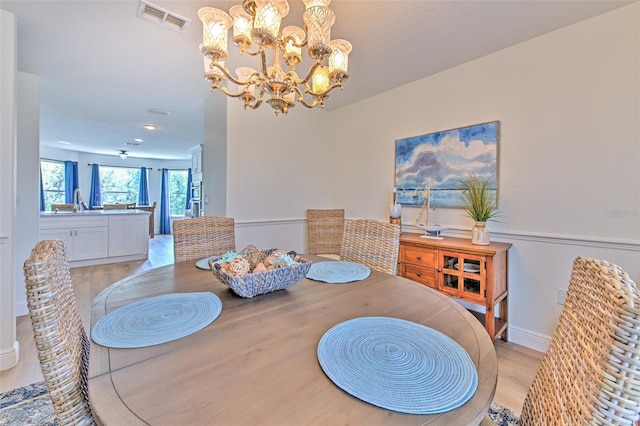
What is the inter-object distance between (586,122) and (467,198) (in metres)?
0.94

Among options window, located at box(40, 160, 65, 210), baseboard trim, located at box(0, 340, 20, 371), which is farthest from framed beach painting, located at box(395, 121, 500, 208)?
window, located at box(40, 160, 65, 210)

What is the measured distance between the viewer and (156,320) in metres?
0.92

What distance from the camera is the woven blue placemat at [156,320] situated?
31.8 inches

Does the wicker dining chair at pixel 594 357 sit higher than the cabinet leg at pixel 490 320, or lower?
higher

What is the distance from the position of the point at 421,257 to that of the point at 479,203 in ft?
2.18

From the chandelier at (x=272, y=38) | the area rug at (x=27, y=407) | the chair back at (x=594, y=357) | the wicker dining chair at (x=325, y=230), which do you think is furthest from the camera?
the wicker dining chair at (x=325, y=230)

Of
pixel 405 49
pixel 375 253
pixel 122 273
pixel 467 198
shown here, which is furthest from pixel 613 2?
pixel 122 273

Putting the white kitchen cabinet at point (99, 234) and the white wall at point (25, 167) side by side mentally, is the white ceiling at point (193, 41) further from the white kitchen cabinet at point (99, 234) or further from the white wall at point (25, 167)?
the white kitchen cabinet at point (99, 234)

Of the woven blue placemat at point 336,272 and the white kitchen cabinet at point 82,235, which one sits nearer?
the woven blue placemat at point 336,272

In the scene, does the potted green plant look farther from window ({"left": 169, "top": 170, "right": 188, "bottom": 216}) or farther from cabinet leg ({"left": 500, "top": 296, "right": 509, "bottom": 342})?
window ({"left": 169, "top": 170, "right": 188, "bottom": 216})

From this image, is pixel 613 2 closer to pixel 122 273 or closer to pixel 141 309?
pixel 141 309

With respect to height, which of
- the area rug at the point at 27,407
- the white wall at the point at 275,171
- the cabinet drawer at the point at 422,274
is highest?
the white wall at the point at 275,171

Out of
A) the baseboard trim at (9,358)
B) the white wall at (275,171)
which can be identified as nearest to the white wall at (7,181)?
the baseboard trim at (9,358)

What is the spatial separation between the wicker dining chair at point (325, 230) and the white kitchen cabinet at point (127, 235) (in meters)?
3.53
